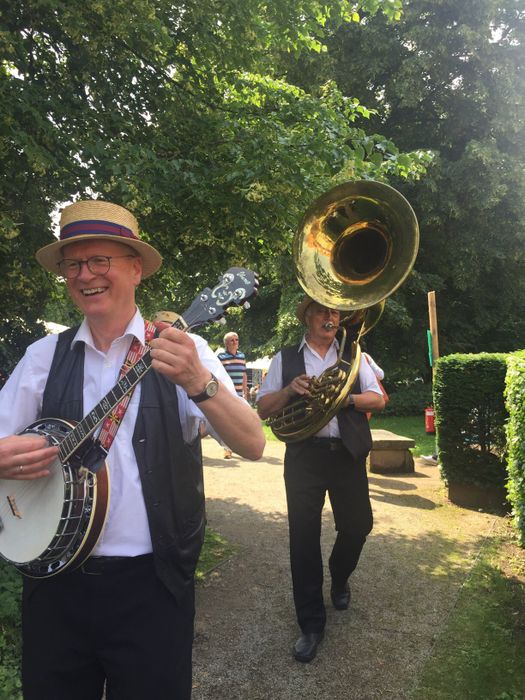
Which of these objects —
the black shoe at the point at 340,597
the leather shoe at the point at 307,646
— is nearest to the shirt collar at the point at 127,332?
the leather shoe at the point at 307,646

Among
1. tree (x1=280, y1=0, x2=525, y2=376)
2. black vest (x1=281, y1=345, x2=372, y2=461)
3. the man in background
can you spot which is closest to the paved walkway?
black vest (x1=281, y1=345, x2=372, y2=461)

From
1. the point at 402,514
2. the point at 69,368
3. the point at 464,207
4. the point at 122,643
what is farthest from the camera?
the point at 464,207

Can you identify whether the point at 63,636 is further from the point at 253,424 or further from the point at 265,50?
the point at 265,50

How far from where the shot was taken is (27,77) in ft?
13.6

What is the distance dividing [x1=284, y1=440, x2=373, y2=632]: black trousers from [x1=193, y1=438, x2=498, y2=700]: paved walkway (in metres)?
0.28

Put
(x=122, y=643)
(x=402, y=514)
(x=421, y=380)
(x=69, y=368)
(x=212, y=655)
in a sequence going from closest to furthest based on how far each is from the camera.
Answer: (x=122, y=643) → (x=69, y=368) → (x=212, y=655) → (x=402, y=514) → (x=421, y=380)

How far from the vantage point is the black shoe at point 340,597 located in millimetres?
3502

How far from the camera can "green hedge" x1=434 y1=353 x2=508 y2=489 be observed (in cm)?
548

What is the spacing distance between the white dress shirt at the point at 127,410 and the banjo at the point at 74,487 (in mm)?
58

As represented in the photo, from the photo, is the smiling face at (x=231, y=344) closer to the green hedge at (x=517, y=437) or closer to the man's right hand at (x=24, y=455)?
the green hedge at (x=517, y=437)

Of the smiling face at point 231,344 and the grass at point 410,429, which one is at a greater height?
the smiling face at point 231,344

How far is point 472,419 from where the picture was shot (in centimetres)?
565

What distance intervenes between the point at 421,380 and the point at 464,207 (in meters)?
5.40

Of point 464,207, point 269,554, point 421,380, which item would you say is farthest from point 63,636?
point 421,380
